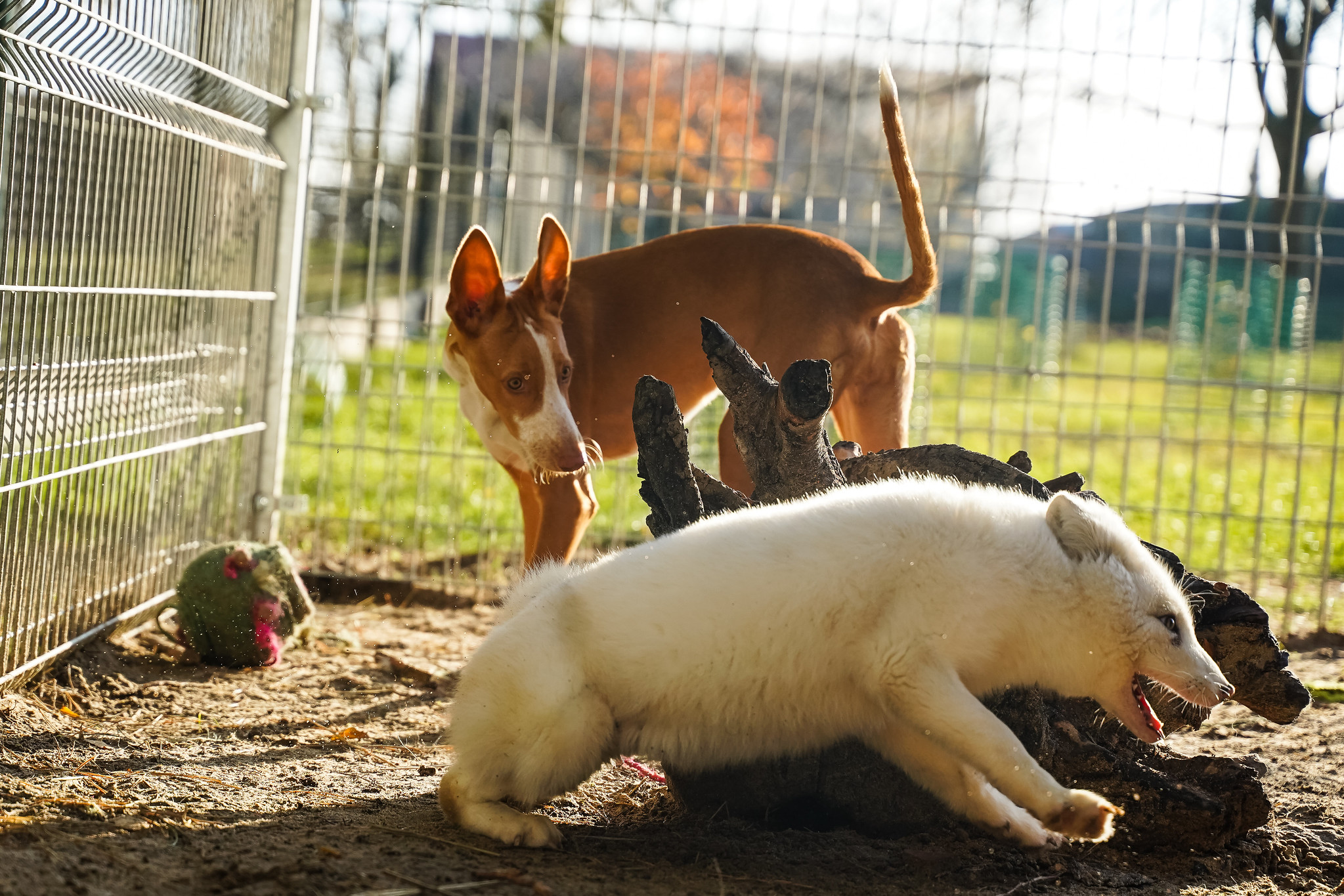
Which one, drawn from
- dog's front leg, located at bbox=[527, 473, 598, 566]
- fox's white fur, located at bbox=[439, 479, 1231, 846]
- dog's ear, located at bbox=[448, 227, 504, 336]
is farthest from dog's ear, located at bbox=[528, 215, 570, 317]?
fox's white fur, located at bbox=[439, 479, 1231, 846]

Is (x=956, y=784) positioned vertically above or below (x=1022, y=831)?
above

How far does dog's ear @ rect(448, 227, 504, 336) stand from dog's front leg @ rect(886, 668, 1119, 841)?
2.50 m

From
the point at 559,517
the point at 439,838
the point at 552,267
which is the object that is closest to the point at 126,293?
the point at 552,267

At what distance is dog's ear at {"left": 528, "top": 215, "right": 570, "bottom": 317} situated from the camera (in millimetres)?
4441

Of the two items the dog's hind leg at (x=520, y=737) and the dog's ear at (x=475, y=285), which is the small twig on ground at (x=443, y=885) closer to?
the dog's hind leg at (x=520, y=737)

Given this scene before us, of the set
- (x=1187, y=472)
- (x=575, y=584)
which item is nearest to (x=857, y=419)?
(x=575, y=584)

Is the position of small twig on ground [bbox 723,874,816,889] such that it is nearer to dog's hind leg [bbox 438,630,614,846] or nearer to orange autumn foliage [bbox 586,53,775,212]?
dog's hind leg [bbox 438,630,614,846]

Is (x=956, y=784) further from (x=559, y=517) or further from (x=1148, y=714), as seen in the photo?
(x=559, y=517)

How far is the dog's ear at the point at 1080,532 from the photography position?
2.59 metres

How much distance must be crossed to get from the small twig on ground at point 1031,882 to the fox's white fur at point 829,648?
0.11m

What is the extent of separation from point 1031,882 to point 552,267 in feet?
9.20

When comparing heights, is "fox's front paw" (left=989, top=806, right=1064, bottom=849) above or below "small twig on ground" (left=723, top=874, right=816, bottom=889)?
above

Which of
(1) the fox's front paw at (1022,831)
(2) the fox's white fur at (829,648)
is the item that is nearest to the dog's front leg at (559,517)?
(2) the fox's white fur at (829,648)

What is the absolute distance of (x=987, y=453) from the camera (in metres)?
5.28
